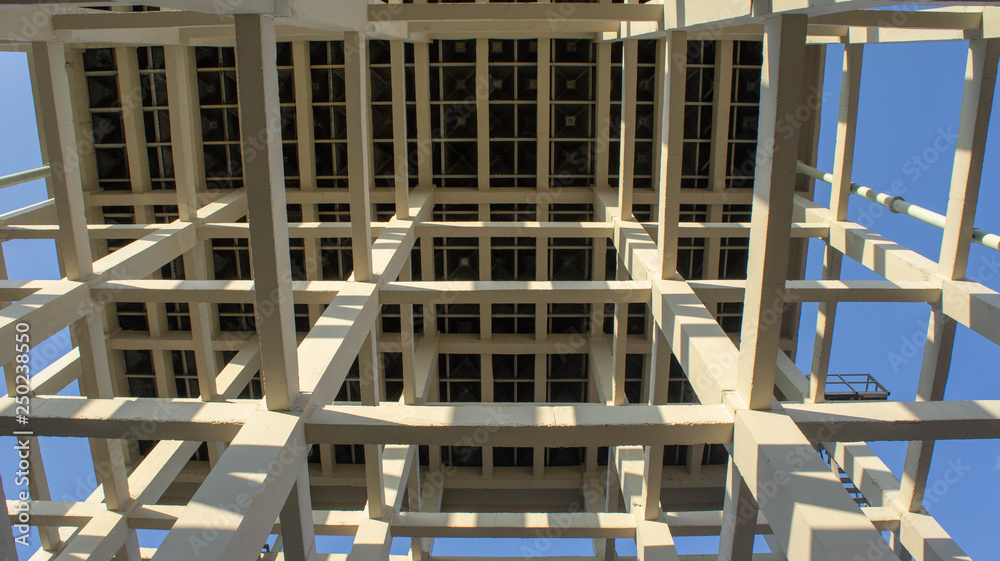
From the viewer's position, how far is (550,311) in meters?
16.0

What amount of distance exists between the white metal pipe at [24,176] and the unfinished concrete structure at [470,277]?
0.11 m

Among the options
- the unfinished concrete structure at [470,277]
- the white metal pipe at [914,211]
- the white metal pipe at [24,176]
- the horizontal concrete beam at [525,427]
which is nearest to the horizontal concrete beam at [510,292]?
the unfinished concrete structure at [470,277]

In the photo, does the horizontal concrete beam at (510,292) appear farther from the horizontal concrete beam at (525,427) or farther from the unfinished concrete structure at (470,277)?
the horizontal concrete beam at (525,427)

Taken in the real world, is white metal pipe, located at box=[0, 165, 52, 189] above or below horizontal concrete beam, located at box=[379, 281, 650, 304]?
above

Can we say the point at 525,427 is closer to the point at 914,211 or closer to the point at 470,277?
the point at 914,211

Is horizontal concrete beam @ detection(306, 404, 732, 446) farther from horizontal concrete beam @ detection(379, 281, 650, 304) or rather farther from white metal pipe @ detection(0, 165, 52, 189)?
white metal pipe @ detection(0, 165, 52, 189)

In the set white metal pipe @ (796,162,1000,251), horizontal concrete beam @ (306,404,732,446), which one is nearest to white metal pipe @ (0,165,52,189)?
horizontal concrete beam @ (306,404,732,446)

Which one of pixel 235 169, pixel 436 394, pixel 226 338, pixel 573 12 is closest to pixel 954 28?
pixel 573 12

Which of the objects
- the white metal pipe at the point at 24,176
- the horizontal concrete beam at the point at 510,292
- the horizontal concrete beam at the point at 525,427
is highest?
the white metal pipe at the point at 24,176

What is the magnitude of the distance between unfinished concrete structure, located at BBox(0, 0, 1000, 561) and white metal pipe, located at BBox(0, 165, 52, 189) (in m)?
0.11

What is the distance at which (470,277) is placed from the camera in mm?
16078

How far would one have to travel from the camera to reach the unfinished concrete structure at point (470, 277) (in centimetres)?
529

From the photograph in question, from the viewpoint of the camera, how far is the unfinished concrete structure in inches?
208

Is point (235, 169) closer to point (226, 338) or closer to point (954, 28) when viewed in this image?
point (226, 338)
